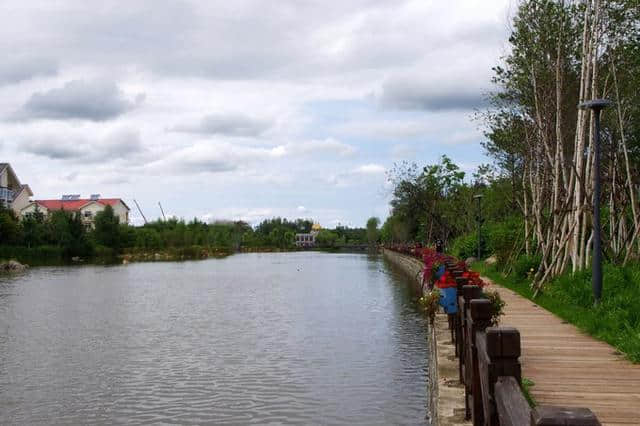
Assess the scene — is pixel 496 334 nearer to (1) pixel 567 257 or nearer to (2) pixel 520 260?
(1) pixel 567 257

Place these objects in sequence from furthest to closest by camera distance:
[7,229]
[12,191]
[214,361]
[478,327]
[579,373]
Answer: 1. [12,191]
2. [7,229]
3. [214,361]
4. [579,373]
5. [478,327]

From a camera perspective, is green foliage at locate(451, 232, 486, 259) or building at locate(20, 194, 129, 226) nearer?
green foliage at locate(451, 232, 486, 259)

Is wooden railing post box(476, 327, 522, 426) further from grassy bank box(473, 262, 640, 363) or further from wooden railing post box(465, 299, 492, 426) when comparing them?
grassy bank box(473, 262, 640, 363)

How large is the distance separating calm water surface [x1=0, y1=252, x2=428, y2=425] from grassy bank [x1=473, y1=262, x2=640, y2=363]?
116 inches

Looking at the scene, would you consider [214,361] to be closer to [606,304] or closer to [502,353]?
[606,304]

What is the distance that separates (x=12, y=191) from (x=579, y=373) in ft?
294

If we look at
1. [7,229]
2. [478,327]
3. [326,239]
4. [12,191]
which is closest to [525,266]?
[478,327]

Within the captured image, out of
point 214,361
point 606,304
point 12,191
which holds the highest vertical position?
point 12,191

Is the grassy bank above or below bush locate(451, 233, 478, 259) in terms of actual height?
below

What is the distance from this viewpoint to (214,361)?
14922 millimetres

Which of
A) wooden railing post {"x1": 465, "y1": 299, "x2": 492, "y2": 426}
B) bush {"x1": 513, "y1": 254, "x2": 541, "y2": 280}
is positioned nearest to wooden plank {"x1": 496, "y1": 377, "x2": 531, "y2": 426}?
wooden railing post {"x1": 465, "y1": 299, "x2": 492, "y2": 426}

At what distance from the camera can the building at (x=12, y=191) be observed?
270ft

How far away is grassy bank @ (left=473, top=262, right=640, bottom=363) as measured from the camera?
9.23m

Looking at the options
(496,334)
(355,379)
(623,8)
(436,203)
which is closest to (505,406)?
(496,334)
